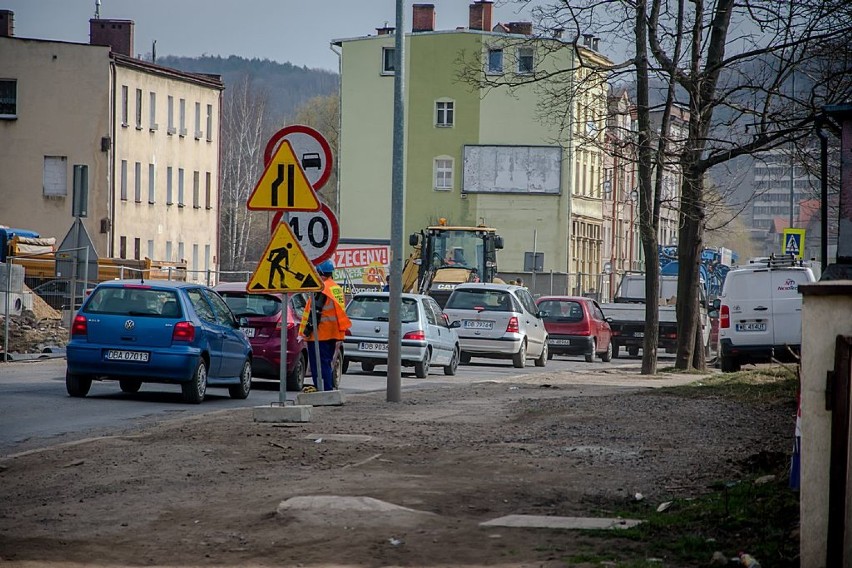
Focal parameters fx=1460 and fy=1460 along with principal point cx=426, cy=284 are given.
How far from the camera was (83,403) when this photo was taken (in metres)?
18.5

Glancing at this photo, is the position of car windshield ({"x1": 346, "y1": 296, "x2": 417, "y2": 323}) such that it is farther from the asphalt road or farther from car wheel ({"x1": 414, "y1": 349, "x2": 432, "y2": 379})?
the asphalt road

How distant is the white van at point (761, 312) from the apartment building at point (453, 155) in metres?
53.2

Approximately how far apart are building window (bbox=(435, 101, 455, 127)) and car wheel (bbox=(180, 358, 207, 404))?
65863mm

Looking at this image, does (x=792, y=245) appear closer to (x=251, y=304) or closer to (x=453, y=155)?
(x=251, y=304)

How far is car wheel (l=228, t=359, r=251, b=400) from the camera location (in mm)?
20500

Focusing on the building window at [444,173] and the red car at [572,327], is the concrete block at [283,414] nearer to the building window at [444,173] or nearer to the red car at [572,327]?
the red car at [572,327]

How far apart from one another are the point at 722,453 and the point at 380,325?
50.8ft

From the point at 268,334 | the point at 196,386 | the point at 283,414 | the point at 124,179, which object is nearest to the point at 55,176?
the point at 124,179

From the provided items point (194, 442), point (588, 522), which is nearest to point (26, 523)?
point (588, 522)

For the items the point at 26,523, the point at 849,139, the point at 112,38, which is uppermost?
the point at 112,38

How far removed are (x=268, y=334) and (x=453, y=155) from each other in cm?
6206

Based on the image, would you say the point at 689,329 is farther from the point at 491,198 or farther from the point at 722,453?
the point at 491,198

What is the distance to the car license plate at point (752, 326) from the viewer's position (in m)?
28.1

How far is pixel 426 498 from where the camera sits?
9297 mm
